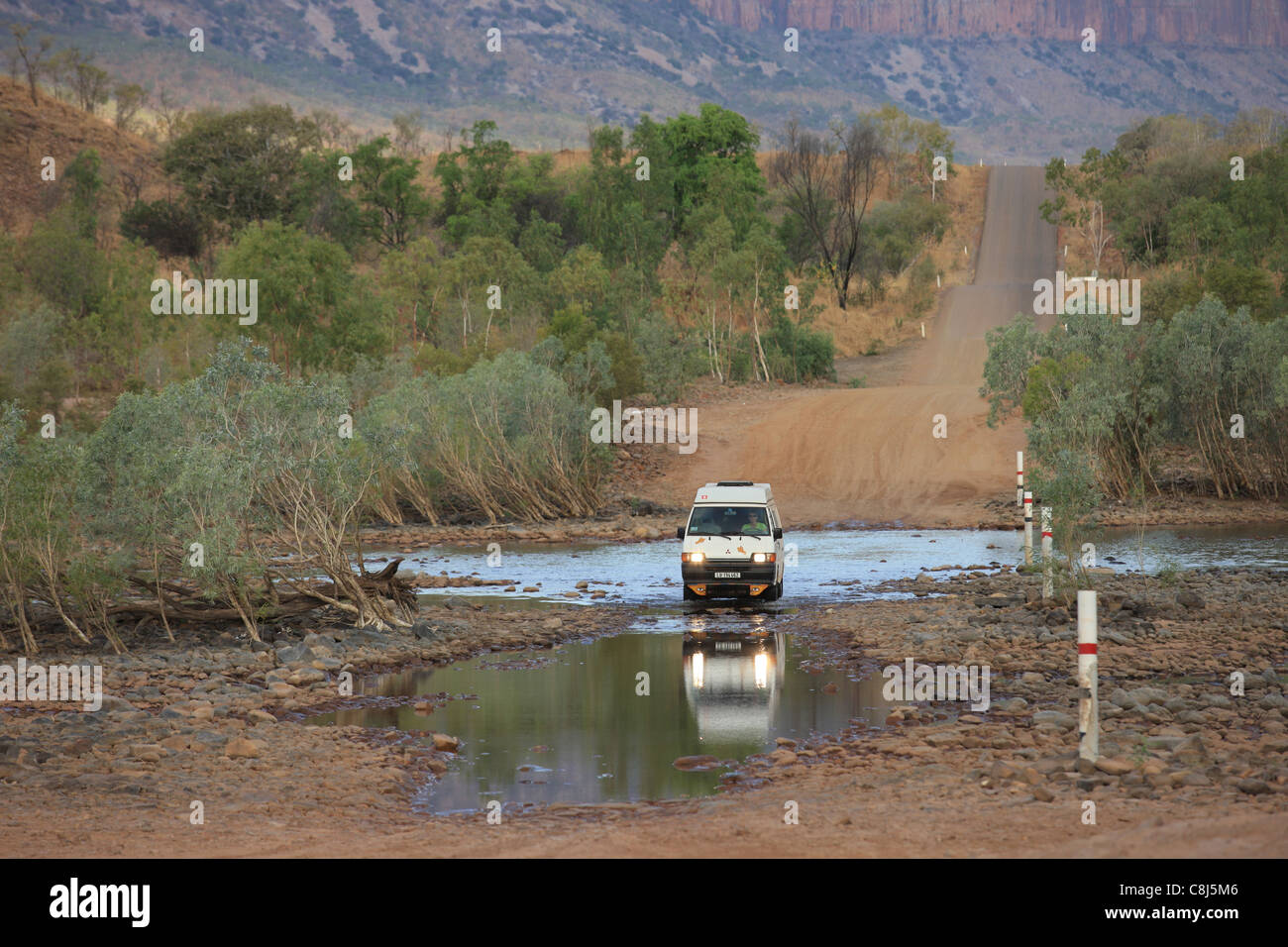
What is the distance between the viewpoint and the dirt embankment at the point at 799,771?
788 centimetres

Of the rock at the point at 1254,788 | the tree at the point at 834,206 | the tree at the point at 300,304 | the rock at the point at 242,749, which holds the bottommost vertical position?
the rock at the point at 242,749

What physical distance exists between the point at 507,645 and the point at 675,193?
59703 millimetres

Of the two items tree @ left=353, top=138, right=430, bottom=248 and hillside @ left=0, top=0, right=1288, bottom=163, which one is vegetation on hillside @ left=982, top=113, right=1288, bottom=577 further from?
hillside @ left=0, top=0, right=1288, bottom=163

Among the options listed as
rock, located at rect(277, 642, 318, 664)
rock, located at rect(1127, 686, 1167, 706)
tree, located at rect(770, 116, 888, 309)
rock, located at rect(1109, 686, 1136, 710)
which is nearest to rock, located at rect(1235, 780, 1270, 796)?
rock, located at rect(1109, 686, 1136, 710)

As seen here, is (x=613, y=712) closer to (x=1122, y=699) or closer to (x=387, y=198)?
(x=1122, y=699)

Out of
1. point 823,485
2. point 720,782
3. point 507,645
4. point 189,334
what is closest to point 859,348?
point 823,485

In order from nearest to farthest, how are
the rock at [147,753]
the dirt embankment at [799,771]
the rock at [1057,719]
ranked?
the dirt embankment at [799,771]
the rock at [147,753]
the rock at [1057,719]
